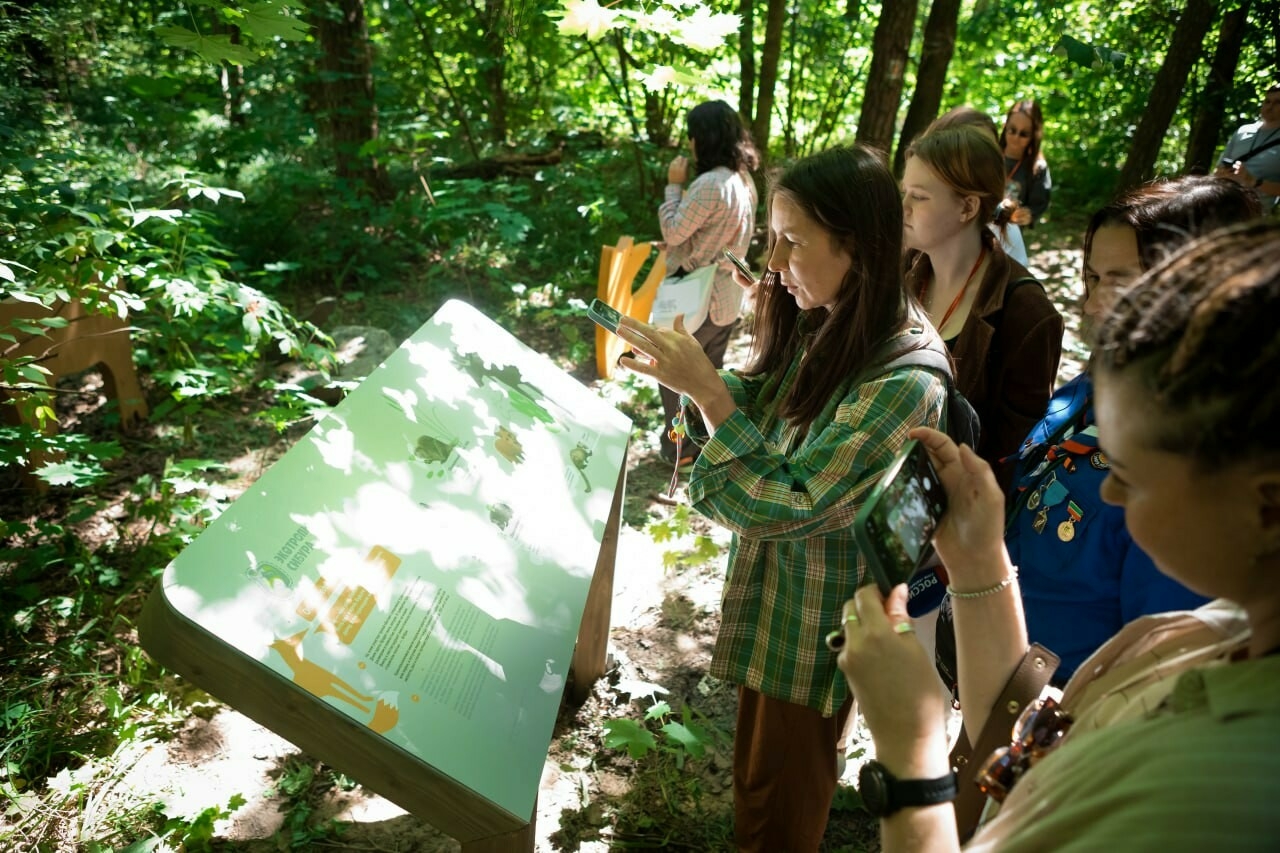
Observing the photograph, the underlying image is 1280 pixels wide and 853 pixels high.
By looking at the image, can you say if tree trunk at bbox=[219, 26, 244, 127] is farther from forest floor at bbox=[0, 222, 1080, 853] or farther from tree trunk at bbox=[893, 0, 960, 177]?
forest floor at bbox=[0, 222, 1080, 853]

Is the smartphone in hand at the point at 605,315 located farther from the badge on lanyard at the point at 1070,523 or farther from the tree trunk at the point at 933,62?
the tree trunk at the point at 933,62

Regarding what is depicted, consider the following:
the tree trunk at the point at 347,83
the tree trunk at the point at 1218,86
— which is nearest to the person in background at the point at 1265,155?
the tree trunk at the point at 1218,86

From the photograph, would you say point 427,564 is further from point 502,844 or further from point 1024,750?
point 1024,750

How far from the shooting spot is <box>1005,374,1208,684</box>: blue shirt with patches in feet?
4.99

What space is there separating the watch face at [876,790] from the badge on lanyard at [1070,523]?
92 centimetres

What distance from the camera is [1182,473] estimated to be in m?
0.70

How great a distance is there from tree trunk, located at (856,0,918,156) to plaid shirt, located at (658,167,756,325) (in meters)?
1.75

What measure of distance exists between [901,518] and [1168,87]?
777cm

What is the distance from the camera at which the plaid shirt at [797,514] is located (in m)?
1.57

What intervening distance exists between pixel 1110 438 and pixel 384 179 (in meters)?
7.29

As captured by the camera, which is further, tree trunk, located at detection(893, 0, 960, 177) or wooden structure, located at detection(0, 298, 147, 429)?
tree trunk, located at detection(893, 0, 960, 177)

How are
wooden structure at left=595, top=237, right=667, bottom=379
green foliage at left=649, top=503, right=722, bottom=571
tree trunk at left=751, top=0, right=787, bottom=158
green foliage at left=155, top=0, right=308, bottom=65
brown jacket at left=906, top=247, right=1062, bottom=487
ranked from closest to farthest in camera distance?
green foliage at left=155, top=0, right=308, bottom=65 < brown jacket at left=906, top=247, right=1062, bottom=487 < green foliage at left=649, top=503, right=722, bottom=571 < wooden structure at left=595, top=237, right=667, bottom=379 < tree trunk at left=751, top=0, right=787, bottom=158

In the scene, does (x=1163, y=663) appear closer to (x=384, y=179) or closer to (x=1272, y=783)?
(x=1272, y=783)

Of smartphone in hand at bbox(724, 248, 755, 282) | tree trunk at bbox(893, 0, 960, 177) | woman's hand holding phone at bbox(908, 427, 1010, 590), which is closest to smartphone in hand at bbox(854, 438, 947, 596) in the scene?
woman's hand holding phone at bbox(908, 427, 1010, 590)
